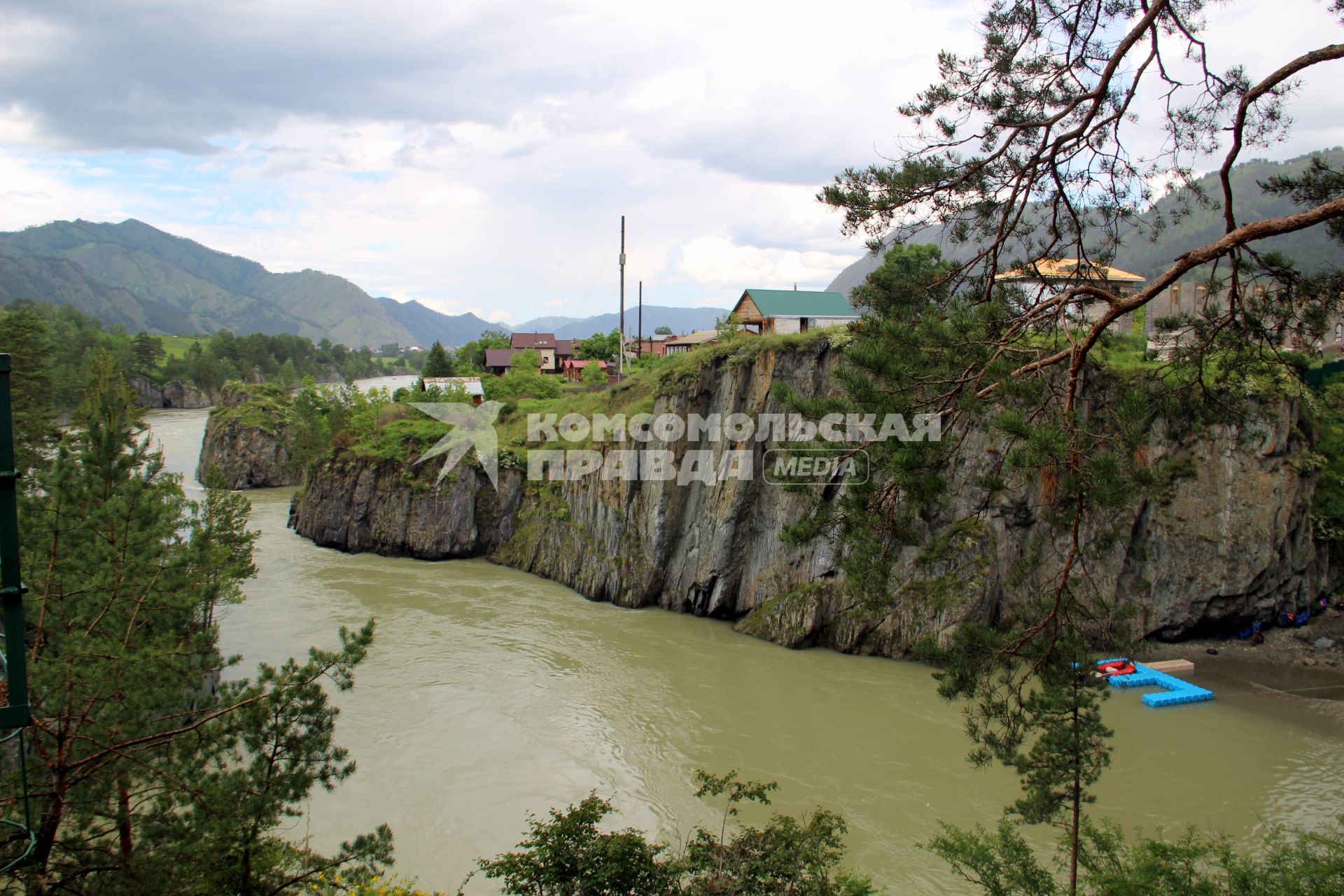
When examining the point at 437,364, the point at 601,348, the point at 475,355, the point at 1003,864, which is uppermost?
the point at 601,348

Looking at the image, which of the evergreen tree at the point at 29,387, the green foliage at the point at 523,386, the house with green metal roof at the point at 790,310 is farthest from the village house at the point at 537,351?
the evergreen tree at the point at 29,387

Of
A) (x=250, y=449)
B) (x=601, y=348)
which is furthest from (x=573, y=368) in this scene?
(x=250, y=449)

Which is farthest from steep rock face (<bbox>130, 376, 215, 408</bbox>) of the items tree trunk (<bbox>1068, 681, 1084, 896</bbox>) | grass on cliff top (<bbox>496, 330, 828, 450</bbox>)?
tree trunk (<bbox>1068, 681, 1084, 896</bbox>)

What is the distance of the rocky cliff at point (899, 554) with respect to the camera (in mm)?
16391

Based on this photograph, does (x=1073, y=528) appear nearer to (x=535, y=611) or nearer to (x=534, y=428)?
(x=535, y=611)

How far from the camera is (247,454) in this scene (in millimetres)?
39719

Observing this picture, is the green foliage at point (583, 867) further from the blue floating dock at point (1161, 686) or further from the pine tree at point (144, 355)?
the pine tree at point (144, 355)

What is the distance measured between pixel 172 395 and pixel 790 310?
57.9 m

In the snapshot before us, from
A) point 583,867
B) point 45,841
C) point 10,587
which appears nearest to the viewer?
point 10,587

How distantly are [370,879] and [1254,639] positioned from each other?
18.4 metres

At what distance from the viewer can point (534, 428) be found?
26297 millimetres

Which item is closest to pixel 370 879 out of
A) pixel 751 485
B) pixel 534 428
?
pixel 751 485

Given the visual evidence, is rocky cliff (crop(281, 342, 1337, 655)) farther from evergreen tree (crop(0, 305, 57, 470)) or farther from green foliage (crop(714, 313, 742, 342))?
evergreen tree (crop(0, 305, 57, 470))

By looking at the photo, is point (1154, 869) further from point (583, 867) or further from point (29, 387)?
point (29, 387)
